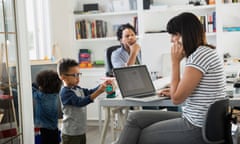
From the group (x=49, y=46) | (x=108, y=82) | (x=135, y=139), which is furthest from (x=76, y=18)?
(x=135, y=139)

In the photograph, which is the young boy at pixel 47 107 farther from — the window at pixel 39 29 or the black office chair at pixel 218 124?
the window at pixel 39 29

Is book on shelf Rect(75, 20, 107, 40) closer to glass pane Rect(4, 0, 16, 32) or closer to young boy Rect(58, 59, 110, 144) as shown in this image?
glass pane Rect(4, 0, 16, 32)

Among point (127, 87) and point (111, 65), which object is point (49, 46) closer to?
point (111, 65)

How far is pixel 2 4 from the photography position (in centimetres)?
293

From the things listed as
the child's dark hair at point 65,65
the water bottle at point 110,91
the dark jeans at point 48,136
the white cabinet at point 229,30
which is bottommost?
the dark jeans at point 48,136

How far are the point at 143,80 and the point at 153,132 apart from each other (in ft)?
1.78

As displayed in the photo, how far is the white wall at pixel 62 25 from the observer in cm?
522

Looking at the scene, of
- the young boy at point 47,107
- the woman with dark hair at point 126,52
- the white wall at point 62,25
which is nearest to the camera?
the young boy at point 47,107

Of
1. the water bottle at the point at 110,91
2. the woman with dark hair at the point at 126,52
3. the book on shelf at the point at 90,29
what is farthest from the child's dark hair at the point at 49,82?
the book on shelf at the point at 90,29

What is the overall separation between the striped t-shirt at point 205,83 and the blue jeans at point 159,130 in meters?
0.07

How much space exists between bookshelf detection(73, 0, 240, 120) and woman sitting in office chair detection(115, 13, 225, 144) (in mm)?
2201

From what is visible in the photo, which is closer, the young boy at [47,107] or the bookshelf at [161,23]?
the young boy at [47,107]

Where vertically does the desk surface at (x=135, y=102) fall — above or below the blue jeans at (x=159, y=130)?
above

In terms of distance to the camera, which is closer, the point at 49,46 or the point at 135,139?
the point at 135,139
